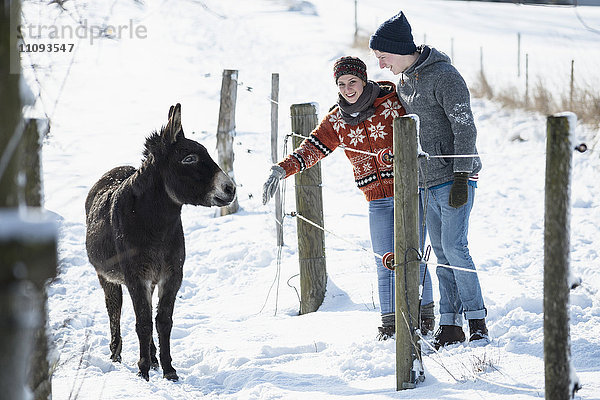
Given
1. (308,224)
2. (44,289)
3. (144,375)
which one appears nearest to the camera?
(44,289)

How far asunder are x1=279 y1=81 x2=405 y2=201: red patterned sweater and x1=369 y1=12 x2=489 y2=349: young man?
159mm

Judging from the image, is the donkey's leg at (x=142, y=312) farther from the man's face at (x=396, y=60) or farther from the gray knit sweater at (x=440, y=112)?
the man's face at (x=396, y=60)

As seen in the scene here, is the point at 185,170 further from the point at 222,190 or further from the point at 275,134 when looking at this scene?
the point at 275,134

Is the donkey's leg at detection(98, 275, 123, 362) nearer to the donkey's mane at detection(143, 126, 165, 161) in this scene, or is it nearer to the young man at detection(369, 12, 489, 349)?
the donkey's mane at detection(143, 126, 165, 161)

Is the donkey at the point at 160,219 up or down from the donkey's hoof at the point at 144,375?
up

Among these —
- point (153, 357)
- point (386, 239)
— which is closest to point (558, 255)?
point (386, 239)

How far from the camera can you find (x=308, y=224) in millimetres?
5797

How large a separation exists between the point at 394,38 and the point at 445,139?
2.40 feet

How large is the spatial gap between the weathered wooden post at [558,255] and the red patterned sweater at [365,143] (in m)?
1.97

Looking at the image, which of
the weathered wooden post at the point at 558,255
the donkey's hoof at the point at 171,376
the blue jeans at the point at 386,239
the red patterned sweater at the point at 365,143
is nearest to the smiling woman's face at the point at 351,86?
the red patterned sweater at the point at 365,143

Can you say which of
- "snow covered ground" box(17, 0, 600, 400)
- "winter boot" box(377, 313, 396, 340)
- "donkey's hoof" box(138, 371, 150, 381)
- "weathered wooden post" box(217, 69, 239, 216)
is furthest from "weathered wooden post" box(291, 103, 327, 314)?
"weathered wooden post" box(217, 69, 239, 216)

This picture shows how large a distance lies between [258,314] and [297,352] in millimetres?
1297

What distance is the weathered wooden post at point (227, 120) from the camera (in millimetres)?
9047

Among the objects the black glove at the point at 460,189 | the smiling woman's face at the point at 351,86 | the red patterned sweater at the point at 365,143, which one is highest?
the smiling woman's face at the point at 351,86
